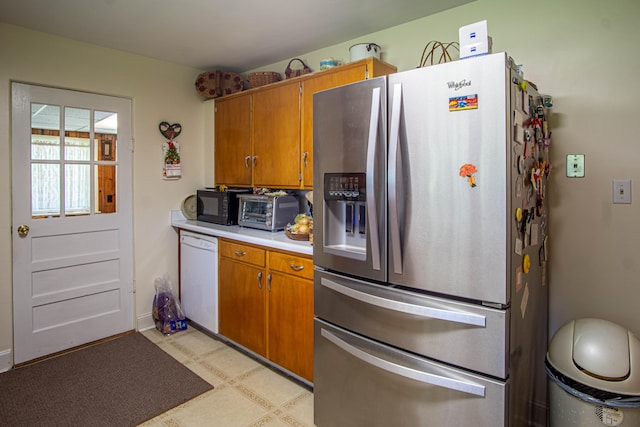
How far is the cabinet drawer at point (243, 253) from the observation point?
8.42 ft

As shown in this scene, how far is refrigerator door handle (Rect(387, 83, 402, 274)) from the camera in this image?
1475mm

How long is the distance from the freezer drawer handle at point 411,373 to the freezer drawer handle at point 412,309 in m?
0.23

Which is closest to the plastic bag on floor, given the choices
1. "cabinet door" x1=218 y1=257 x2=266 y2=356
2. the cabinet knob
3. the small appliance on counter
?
"cabinet door" x1=218 y1=257 x2=266 y2=356

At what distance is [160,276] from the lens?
3400 mm

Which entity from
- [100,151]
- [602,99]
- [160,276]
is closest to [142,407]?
[160,276]

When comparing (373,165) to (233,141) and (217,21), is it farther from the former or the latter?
(233,141)

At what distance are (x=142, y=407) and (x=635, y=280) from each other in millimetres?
2692

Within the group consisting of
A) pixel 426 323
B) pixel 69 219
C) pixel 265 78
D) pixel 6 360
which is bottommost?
pixel 6 360

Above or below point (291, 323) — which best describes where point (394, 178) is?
above

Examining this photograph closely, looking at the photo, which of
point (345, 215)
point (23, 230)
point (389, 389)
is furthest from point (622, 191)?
point (23, 230)

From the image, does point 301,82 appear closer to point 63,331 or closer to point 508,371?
point 508,371

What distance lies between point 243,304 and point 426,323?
162cm

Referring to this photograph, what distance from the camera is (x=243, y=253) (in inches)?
106

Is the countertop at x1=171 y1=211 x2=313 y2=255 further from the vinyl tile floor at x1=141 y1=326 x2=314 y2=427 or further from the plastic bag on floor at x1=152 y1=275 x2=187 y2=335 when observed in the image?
the vinyl tile floor at x1=141 y1=326 x2=314 y2=427
